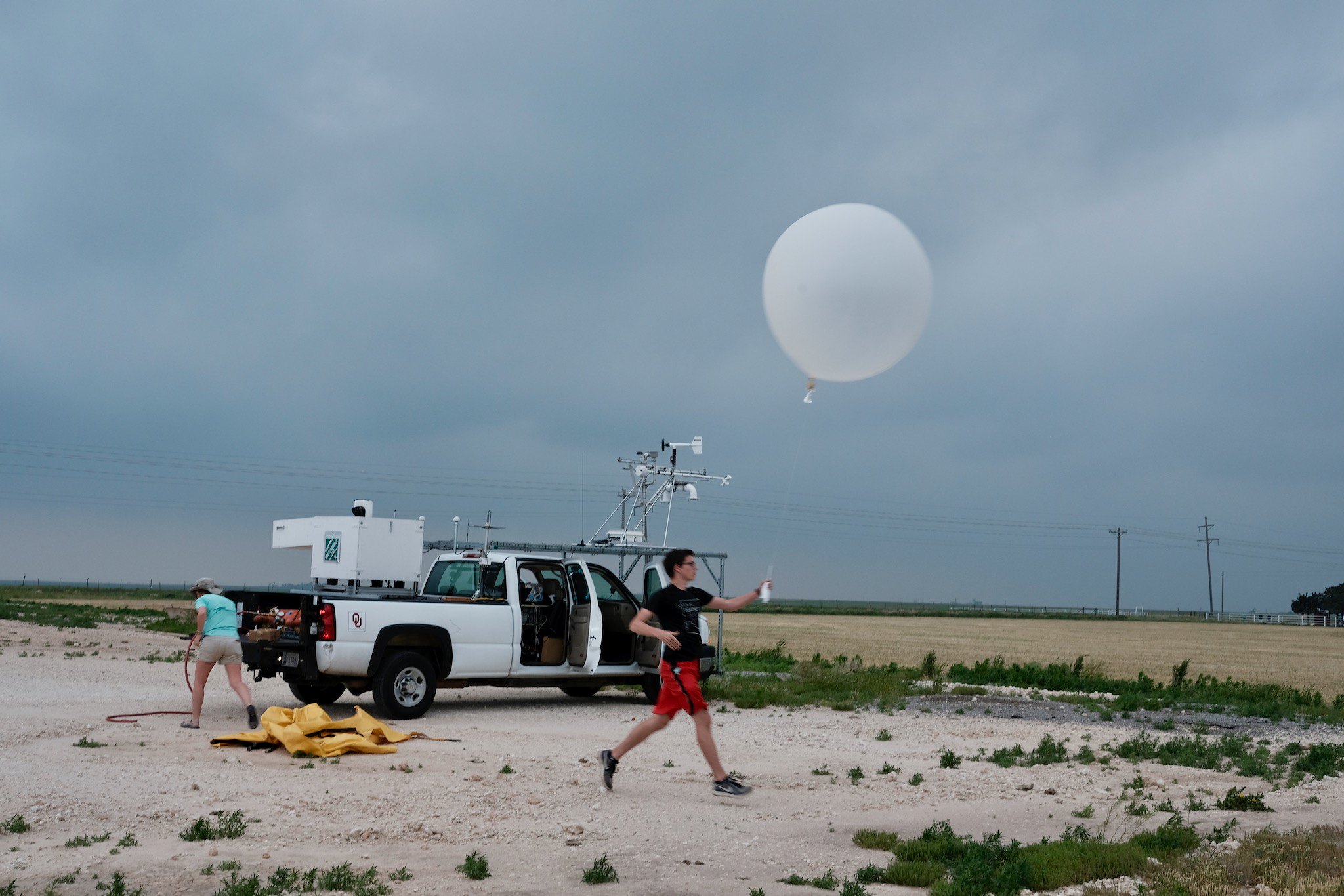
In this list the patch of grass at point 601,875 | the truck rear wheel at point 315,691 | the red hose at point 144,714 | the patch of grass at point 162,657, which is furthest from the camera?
the patch of grass at point 162,657

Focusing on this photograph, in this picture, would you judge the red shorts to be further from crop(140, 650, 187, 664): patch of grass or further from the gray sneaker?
crop(140, 650, 187, 664): patch of grass

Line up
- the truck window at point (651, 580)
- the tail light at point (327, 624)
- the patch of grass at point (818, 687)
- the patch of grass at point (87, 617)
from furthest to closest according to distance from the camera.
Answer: the patch of grass at point (87, 617) → the truck window at point (651, 580) → the patch of grass at point (818, 687) → the tail light at point (327, 624)

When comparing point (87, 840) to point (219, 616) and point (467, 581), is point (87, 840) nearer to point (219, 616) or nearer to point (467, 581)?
point (219, 616)

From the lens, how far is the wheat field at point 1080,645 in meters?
28.9

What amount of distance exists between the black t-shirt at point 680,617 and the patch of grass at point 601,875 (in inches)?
84.3

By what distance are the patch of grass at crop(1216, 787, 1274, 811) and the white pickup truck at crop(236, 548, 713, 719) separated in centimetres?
551

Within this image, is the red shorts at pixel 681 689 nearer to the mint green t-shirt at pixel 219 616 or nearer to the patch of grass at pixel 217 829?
the patch of grass at pixel 217 829

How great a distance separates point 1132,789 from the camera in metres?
9.27

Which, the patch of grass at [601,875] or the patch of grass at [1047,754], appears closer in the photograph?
the patch of grass at [601,875]

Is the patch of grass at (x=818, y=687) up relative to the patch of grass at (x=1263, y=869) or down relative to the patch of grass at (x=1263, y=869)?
down

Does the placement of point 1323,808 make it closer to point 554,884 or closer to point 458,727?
point 554,884

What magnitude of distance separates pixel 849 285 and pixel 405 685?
7.37m

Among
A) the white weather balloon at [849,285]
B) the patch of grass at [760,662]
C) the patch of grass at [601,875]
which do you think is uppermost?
the white weather balloon at [849,285]

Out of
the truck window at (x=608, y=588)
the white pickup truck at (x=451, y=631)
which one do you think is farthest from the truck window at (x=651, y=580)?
the truck window at (x=608, y=588)
